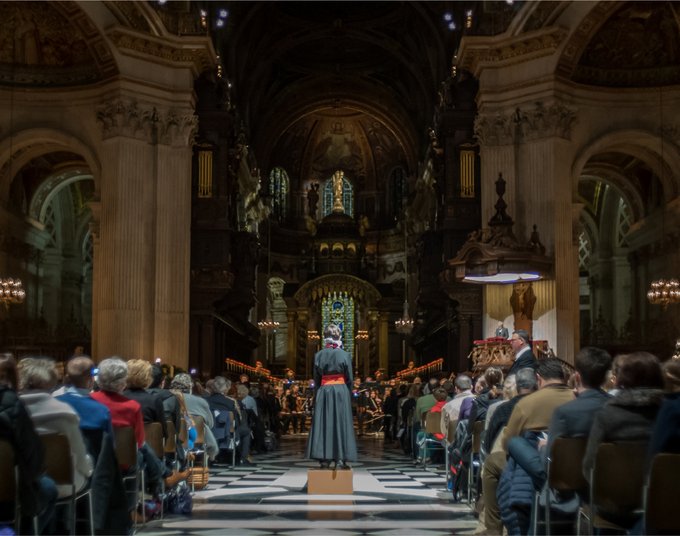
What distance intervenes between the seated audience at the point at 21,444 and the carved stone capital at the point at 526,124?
1745cm

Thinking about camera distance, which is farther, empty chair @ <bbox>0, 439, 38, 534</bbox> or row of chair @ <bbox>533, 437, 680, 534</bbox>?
empty chair @ <bbox>0, 439, 38, 534</bbox>

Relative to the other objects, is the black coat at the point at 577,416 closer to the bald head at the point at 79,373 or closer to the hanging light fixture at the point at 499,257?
the bald head at the point at 79,373

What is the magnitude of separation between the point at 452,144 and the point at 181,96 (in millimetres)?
6879

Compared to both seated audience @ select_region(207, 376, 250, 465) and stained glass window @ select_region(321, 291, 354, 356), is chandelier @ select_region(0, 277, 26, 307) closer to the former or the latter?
seated audience @ select_region(207, 376, 250, 465)

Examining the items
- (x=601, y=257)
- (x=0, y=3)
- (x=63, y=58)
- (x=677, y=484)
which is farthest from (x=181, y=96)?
(x=677, y=484)

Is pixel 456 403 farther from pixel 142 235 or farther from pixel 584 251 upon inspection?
pixel 584 251

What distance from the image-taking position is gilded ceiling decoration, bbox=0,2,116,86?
71.0 feet

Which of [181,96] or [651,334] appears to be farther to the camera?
[651,334]

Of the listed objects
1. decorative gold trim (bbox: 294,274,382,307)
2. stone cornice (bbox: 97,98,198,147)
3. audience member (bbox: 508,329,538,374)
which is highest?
stone cornice (bbox: 97,98,198,147)

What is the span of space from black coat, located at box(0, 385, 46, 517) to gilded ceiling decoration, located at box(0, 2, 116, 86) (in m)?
17.5

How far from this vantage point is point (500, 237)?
19406mm

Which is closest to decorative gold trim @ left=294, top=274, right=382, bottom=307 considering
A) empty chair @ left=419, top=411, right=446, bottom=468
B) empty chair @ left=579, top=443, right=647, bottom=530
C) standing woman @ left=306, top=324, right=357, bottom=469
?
empty chair @ left=419, top=411, right=446, bottom=468

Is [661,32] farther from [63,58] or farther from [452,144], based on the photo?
[63,58]

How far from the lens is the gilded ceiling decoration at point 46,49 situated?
2164cm
